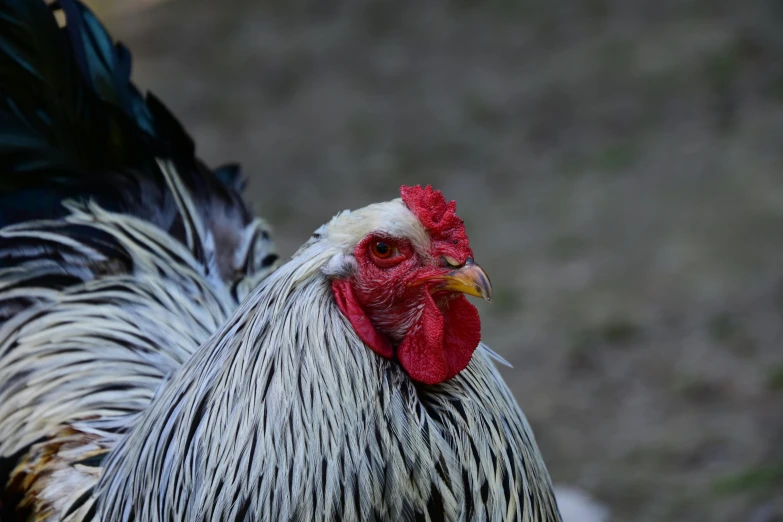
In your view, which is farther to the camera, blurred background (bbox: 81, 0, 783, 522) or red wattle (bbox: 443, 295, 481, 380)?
blurred background (bbox: 81, 0, 783, 522)

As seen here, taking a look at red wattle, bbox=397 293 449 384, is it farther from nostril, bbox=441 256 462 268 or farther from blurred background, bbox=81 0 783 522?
blurred background, bbox=81 0 783 522

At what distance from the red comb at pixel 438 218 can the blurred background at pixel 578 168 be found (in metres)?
2.78

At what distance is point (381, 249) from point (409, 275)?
10cm

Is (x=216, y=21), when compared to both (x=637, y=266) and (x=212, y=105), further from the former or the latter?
(x=637, y=266)

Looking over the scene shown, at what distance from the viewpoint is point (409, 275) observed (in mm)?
2182

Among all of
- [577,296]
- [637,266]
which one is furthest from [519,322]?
[637,266]

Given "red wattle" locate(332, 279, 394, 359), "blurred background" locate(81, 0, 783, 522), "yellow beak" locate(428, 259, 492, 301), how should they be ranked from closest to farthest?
"yellow beak" locate(428, 259, 492, 301) < "red wattle" locate(332, 279, 394, 359) < "blurred background" locate(81, 0, 783, 522)

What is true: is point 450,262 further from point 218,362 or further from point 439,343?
point 218,362

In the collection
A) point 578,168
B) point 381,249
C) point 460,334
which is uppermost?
point 578,168

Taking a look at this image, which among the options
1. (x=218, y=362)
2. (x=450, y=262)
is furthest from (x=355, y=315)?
(x=218, y=362)

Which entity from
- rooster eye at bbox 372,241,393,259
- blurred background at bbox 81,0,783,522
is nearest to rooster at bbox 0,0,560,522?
rooster eye at bbox 372,241,393,259

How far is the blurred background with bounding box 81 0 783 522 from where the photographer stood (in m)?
4.97

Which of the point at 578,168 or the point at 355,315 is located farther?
the point at 578,168

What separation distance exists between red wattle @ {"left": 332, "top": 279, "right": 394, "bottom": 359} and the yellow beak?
0.63ft
